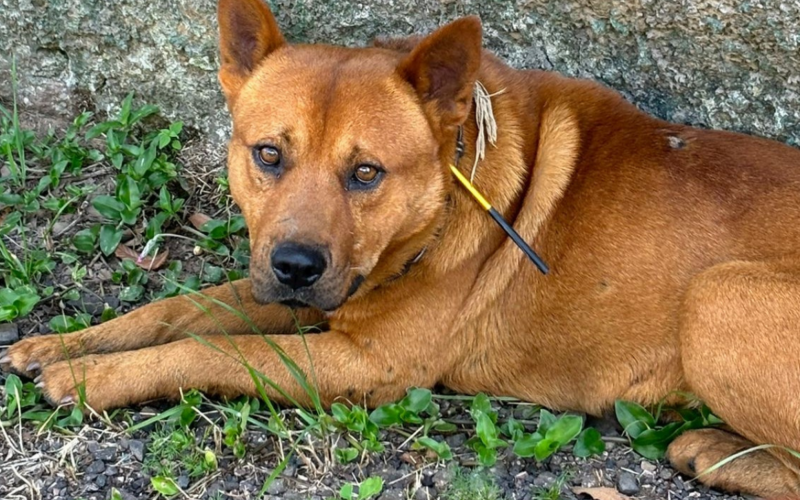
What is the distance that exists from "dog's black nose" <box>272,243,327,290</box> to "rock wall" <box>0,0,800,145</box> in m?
1.79

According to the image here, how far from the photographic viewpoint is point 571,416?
4031 millimetres

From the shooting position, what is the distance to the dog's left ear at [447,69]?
3.72 m

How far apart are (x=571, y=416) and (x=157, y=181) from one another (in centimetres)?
258

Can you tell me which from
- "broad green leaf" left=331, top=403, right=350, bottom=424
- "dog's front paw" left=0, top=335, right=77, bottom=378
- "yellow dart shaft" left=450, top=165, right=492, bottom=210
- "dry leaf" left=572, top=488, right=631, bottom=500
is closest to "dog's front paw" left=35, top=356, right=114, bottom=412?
"dog's front paw" left=0, top=335, right=77, bottom=378

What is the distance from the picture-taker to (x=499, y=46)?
16.3 feet

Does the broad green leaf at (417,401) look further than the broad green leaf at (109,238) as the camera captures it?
No

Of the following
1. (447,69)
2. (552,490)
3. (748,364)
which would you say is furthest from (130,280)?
(748,364)

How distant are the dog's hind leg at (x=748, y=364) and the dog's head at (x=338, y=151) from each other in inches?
44.6

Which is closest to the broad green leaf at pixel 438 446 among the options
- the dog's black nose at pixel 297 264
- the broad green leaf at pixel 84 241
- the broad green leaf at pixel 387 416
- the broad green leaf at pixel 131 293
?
the broad green leaf at pixel 387 416

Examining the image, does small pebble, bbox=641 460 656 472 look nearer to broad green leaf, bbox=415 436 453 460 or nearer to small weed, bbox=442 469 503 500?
small weed, bbox=442 469 503 500

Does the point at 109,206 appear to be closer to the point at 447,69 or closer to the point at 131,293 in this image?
the point at 131,293

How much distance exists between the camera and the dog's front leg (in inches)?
161

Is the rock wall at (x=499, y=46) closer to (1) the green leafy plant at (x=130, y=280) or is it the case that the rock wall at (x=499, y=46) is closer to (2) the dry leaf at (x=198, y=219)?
(2) the dry leaf at (x=198, y=219)

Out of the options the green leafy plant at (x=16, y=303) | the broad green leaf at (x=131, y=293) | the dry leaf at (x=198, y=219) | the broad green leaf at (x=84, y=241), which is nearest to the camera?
the green leafy plant at (x=16, y=303)
